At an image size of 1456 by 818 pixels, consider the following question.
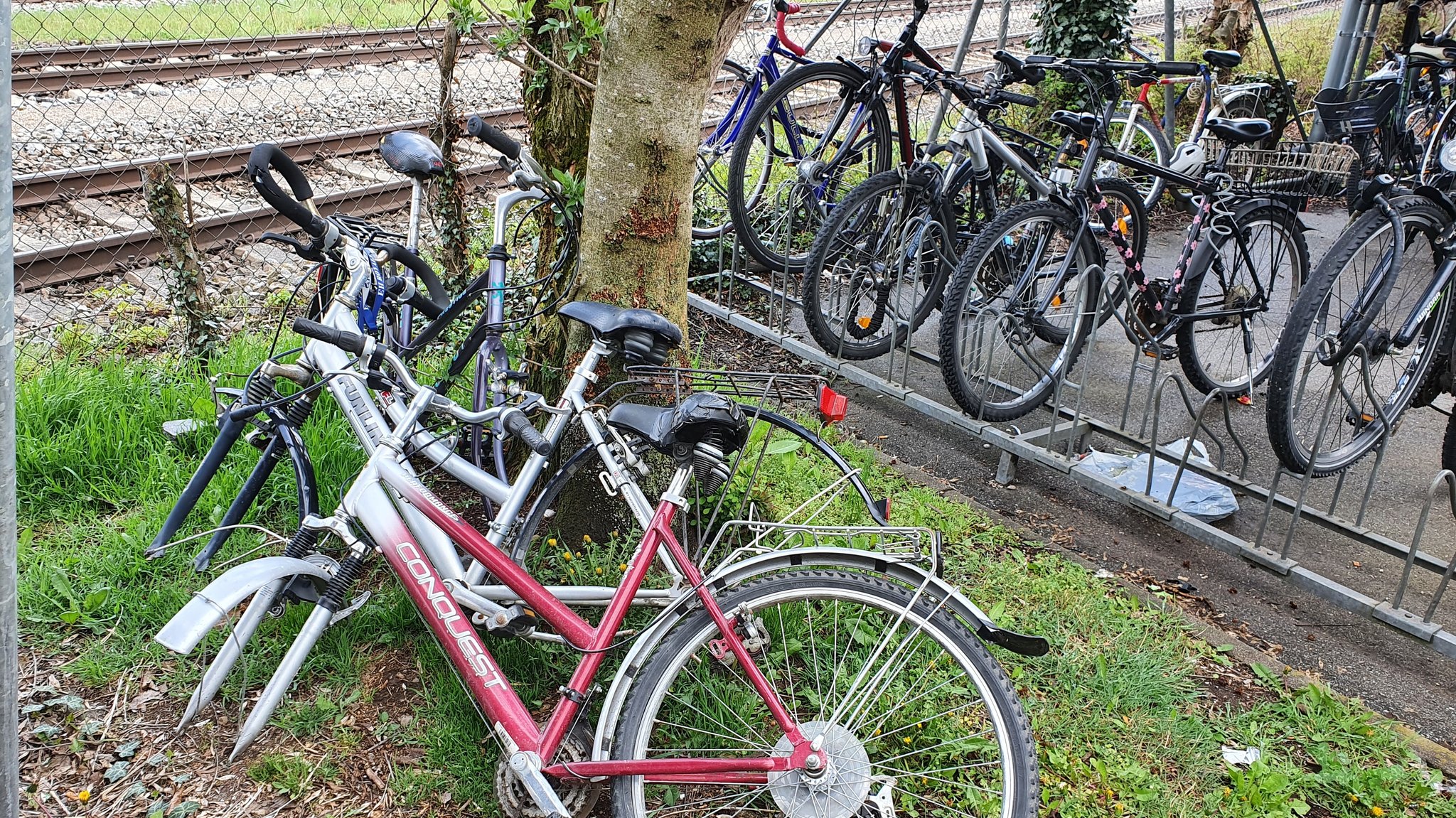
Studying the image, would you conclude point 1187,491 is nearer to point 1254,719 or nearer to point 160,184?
point 1254,719

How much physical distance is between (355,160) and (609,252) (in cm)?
495

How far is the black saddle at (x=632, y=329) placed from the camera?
269 centimetres

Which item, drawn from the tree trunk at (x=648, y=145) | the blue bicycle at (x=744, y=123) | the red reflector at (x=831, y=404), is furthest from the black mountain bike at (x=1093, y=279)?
the red reflector at (x=831, y=404)

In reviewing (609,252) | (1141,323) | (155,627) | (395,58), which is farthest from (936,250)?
(395,58)

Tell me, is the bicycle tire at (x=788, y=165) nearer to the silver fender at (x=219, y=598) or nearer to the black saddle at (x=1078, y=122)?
the black saddle at (x=1078, y=122)

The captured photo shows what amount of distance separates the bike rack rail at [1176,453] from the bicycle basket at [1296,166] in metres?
0.99

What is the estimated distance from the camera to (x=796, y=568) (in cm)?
261

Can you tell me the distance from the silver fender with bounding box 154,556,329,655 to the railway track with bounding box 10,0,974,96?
Answer: 551 cm

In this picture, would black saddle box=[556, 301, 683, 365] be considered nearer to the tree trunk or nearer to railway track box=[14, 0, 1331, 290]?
the tree trunk

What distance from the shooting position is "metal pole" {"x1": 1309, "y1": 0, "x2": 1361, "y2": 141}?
776 cm

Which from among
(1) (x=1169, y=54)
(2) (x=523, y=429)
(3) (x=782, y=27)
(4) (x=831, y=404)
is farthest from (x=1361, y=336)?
(1) (x=1169, y=54)

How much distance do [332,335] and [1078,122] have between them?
379cm

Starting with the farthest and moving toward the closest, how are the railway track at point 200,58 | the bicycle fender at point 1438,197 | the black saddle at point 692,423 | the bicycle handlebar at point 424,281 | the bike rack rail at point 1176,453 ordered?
the railway track at point 200,58 < the bicycle fender at point 1438,197 < the bike rack rail at point 1176,453 < the bicycle handlebar at point 424,281 < the black saddle at point 692,423

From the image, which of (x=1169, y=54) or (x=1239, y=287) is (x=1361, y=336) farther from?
(x=1169, y=54)
